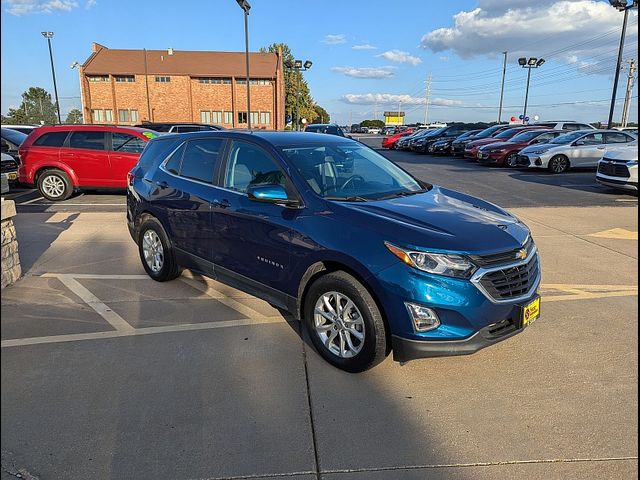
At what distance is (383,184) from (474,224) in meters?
1.06

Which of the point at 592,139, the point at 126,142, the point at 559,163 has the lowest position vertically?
the point at 559,163

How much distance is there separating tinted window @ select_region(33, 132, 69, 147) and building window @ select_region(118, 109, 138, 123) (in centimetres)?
4624

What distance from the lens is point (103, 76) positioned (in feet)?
171

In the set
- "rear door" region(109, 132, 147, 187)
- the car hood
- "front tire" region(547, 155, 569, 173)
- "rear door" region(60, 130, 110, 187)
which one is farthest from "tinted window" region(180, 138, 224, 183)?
"front tire" region(547, 155, 569, 173)

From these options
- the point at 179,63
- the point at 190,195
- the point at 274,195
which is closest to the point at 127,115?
the point at 179,63

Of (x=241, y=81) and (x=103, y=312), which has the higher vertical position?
(x=241, y=81)

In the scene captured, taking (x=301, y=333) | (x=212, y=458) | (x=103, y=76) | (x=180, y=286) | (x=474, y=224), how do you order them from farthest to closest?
1. (x=103, y=76)
2. (x=180, y=286)
3. (x=301, y=333)
4. (x=474, y=224)
5. (x=212, y=458)

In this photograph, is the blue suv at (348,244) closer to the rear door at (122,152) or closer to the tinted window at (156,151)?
the tinted window at (156,151)

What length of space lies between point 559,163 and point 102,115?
5023cm

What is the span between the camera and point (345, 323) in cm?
338

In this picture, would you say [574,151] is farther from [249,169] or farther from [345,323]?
[345,323]

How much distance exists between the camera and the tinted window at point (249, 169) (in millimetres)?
3957

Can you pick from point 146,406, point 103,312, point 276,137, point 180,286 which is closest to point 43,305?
point 103,312

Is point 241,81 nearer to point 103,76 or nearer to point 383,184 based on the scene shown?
point 103,76
